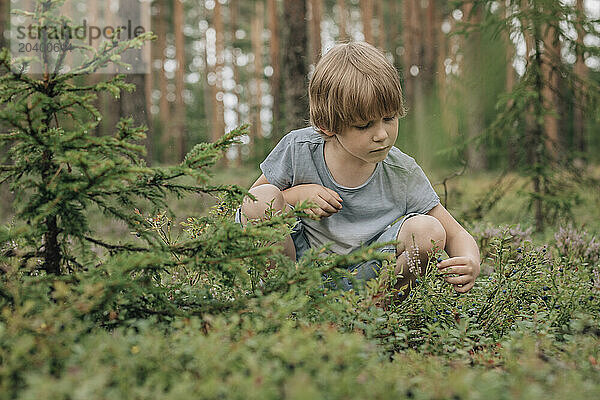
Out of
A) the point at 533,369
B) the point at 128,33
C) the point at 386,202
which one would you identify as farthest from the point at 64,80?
the point at 128,33

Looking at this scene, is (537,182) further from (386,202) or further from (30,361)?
(30,361)

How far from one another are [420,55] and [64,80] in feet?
51.1

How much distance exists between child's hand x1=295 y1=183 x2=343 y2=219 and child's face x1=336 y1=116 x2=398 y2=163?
0.25 m

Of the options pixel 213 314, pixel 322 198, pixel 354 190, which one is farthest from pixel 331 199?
pixel 213 314

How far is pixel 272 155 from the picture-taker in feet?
10.2

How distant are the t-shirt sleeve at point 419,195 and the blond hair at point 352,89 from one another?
0.46 metres

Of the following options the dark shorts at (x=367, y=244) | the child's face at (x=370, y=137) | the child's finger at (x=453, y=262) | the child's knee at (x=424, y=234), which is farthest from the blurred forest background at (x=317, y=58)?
the child's finger at (x=453, y=262)

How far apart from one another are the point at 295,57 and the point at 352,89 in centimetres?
500

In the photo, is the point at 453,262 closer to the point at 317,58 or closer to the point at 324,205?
the point at 324,205

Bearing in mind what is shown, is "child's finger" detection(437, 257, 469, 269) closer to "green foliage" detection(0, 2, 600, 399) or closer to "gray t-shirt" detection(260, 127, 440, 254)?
"green foliage" detection(0, 2, 600, 399)

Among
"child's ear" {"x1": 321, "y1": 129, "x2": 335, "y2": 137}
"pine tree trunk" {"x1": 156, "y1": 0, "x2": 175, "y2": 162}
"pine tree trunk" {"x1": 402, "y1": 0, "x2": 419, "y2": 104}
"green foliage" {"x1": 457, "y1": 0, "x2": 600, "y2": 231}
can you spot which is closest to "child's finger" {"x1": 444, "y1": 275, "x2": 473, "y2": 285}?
"child's ear" {"x1": 321, "y1": 129, "x2": 335, "y2": 137}

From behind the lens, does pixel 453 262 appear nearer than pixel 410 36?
Yes

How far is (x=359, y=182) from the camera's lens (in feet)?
9.99

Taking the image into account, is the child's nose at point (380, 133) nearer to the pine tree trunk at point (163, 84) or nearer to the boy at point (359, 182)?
the boy at point (359, 182)
